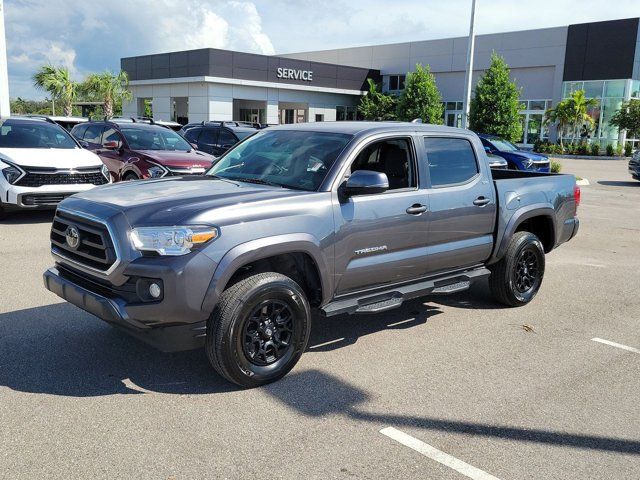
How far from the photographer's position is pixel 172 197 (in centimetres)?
429

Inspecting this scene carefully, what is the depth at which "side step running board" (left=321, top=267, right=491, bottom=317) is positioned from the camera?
4688 mm

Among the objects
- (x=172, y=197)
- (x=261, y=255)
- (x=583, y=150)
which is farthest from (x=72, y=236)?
(x=583, y=150)

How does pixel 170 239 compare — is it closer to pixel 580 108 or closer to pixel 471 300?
pixel 471 300

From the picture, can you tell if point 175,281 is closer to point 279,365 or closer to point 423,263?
point 279,365

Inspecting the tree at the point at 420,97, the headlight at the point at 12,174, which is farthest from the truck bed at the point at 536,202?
the tree at the point at 420,97

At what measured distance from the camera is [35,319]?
214 inches

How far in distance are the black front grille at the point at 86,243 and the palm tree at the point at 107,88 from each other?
37.3m

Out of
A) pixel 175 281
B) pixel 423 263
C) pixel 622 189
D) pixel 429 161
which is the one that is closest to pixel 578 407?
pixel 423 263

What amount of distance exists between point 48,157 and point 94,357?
672cm

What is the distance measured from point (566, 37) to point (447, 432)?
44.4m

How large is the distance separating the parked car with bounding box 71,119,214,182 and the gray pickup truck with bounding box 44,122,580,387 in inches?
234

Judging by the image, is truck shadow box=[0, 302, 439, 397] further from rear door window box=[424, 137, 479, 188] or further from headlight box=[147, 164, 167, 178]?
headlight box=[147, 164, 167, 178]

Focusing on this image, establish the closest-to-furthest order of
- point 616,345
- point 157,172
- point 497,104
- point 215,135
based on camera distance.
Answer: point 616,345 → point 157,172 → point 215,135 → point 497,104

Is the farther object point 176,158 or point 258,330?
point 176,158
